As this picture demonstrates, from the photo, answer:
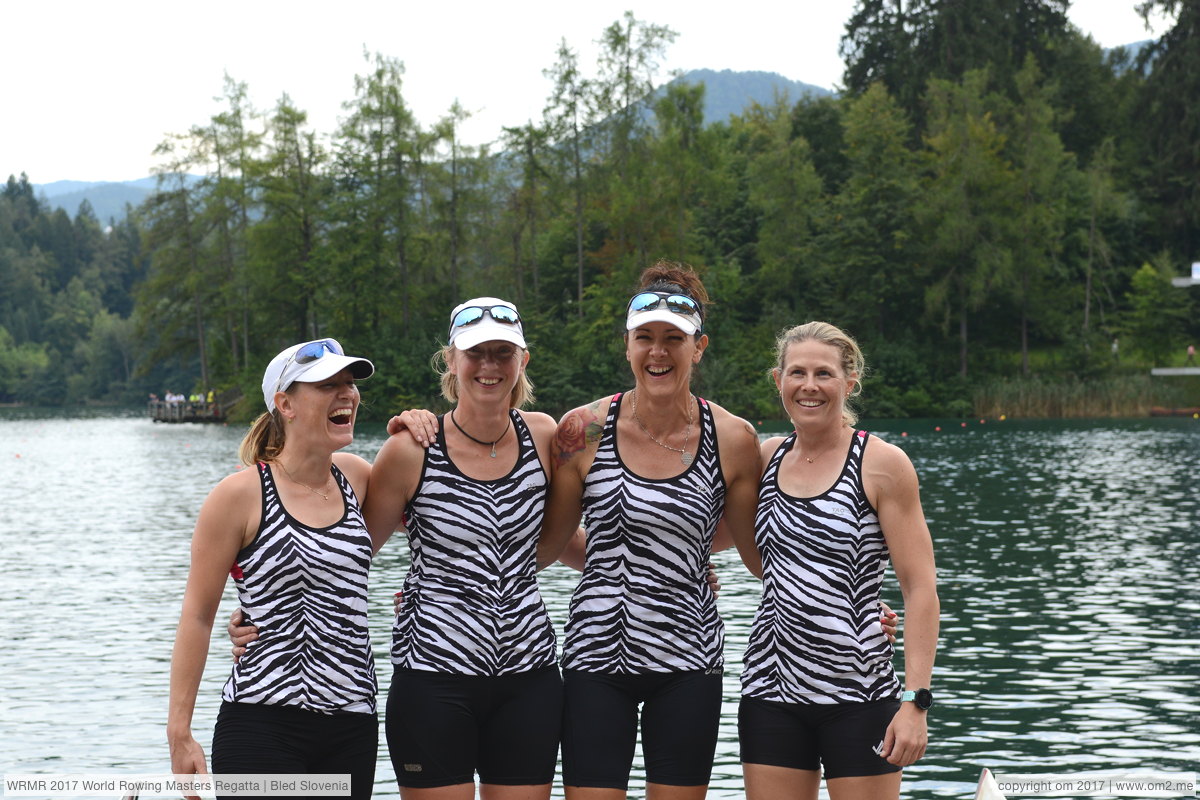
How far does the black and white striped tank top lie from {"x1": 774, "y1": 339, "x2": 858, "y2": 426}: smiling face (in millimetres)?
201

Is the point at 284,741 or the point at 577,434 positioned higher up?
the point at 577,434

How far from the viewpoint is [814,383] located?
4887 millimetres

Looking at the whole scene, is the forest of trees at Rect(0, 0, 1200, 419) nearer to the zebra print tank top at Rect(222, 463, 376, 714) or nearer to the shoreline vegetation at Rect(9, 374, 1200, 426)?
the shoreline vegetation at Rect(9, 374, 1200, 426)

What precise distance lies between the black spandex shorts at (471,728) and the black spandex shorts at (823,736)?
0.73 metres

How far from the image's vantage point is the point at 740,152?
8188 cm

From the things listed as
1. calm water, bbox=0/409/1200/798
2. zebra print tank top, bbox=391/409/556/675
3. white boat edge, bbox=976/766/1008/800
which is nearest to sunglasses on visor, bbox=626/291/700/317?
zebra print tank top, bbox=391/409/556/675

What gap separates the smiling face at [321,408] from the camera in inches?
181

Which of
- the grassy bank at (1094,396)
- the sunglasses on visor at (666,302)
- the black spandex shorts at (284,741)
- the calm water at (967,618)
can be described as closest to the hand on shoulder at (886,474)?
the sunglasses on visor at (666,302)

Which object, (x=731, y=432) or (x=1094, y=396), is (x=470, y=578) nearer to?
(x=731, y=432)

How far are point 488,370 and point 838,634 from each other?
154cm

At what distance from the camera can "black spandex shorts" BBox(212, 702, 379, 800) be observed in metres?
4.38

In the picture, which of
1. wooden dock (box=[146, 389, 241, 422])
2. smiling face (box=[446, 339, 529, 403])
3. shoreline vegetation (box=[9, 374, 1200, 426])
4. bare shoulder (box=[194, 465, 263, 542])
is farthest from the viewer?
wooden dock (box=[146, 389, 241, 422])

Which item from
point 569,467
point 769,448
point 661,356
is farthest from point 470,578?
point 769,448

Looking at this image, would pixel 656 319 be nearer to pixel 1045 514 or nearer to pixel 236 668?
pixel 236 668
